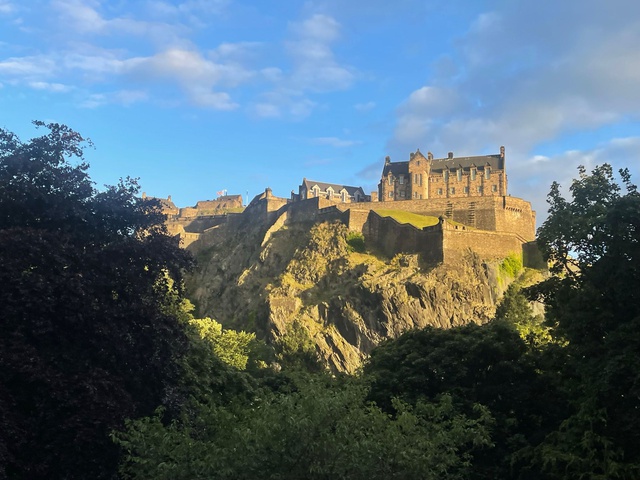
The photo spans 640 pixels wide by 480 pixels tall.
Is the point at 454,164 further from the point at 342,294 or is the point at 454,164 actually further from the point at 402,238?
the point at 342,294

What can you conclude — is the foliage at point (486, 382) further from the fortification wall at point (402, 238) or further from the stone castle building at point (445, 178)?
the stone castle building at point (445, 178)

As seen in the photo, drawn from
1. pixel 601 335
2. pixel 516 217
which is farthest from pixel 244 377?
pixel 516 217

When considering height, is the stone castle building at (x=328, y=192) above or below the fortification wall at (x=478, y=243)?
above

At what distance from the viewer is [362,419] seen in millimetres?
14570

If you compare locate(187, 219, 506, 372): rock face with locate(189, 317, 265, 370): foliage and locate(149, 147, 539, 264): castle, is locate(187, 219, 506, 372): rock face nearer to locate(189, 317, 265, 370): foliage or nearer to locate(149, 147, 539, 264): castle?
locate(149, 147, 539, 264): castle

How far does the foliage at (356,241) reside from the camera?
7138cm

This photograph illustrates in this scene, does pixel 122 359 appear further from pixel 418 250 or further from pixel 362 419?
pixel 418 250

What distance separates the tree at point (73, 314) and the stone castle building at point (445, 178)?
7068 cm

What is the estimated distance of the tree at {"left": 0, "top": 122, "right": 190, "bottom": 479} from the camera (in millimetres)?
15273

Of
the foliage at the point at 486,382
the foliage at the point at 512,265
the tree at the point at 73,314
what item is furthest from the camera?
the foliage at the point at 512,265

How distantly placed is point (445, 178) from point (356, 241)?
23.4 meters

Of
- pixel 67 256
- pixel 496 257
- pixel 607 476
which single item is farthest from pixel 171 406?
pixel 496 257

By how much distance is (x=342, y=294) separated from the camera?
64.2 m

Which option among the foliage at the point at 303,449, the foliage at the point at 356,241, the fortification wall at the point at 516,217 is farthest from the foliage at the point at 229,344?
the fortification wall at the point at 516,217
